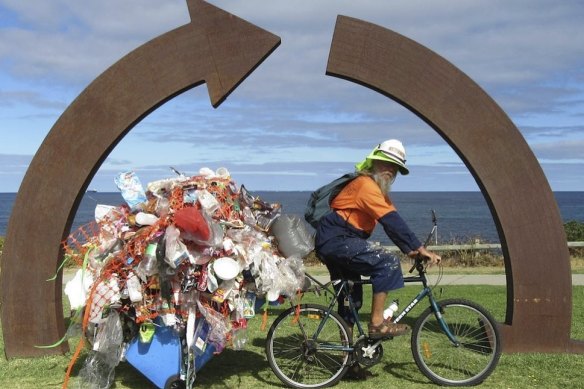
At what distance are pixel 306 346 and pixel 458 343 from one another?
3.81ft

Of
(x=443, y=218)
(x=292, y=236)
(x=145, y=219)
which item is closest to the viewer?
(x=145, y=219)

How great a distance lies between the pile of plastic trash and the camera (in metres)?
5.02

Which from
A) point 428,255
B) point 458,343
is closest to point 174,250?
point 428,255

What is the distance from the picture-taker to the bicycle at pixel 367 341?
5.39 meters

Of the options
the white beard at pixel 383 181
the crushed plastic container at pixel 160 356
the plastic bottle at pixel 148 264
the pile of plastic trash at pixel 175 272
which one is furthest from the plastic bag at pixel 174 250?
the white beard at pixel 383 181

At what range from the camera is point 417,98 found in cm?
624

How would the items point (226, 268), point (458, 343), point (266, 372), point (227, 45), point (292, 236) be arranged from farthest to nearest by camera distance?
point (227, 45) < point (266, 372) < point (292, 236) < point (458, 343) < point (226, 268)

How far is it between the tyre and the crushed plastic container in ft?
2.31

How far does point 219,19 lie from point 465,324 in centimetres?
324

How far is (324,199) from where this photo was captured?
5590 millimetres

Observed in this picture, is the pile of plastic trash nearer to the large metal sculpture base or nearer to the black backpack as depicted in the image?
the black backpack

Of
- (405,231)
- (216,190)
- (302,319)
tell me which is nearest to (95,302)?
(216,190)

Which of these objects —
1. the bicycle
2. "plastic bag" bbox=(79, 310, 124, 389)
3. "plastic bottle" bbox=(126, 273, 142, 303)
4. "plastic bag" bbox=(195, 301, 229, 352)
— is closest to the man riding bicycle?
the bicycle

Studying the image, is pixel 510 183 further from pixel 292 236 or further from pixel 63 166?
pixel 63 166
